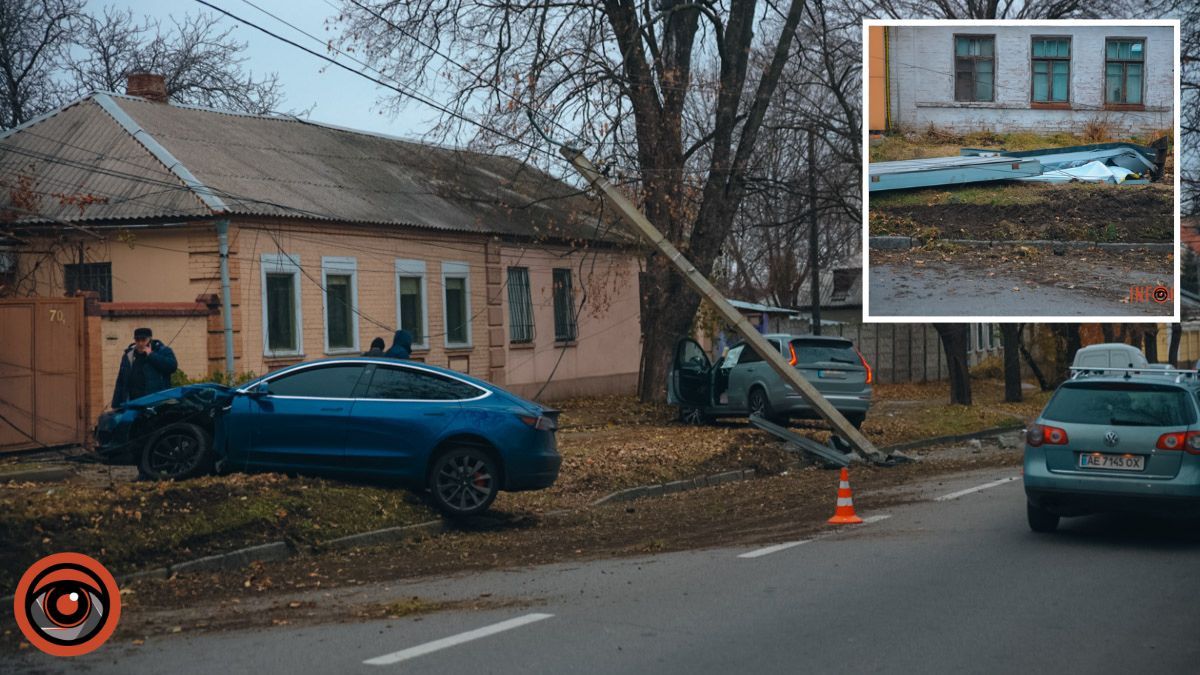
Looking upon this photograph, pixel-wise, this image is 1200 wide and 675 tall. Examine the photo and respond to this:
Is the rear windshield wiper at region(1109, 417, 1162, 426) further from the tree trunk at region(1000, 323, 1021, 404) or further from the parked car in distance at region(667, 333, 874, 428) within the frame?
the tree trunk at region(1000, 323, 1021, 404)

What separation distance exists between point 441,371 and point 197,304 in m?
9.52

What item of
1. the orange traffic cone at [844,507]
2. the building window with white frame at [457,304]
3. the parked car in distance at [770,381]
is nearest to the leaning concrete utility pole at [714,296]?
the parked car in distance at [770,381]

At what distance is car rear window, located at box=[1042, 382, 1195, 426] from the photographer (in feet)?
35.3

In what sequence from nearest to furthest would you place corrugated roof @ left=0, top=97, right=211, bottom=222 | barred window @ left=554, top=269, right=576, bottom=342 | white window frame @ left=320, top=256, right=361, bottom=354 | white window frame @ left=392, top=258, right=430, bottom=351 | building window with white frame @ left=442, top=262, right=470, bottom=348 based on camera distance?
corrugated roof @ left=0, top=97, right=211, bottom=222 → white window frame @ left=320, top=256, right=361, bottom=354 → white window frame @ left=392, top=258, right=430, bottom=351 → building window with white frame @ left=442, top=262, right=470, bottom=348 → barred window @ left=554, top=269, right=576, bottom=342

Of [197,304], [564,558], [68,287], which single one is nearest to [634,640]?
[564,558]

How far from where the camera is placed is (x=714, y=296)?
16.9 meters

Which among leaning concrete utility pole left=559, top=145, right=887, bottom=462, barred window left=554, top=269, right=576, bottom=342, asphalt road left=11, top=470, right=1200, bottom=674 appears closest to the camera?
asphalt road left=11, top=470, right=1200, bottom=674

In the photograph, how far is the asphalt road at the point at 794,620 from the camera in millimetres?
6953

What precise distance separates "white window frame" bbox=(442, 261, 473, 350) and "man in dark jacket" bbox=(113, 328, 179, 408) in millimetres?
11731

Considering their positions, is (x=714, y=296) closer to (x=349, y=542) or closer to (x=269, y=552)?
(x=349, y=542)

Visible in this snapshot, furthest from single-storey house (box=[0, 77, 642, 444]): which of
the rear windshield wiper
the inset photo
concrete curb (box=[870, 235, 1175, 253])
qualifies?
the rear windshield wiper

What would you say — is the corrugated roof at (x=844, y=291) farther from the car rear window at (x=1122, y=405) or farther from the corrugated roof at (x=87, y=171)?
the car rear window at (x=1122, y=405)

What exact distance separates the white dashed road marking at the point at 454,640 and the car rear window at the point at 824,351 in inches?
551

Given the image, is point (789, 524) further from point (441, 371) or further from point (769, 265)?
point (769, 265)
